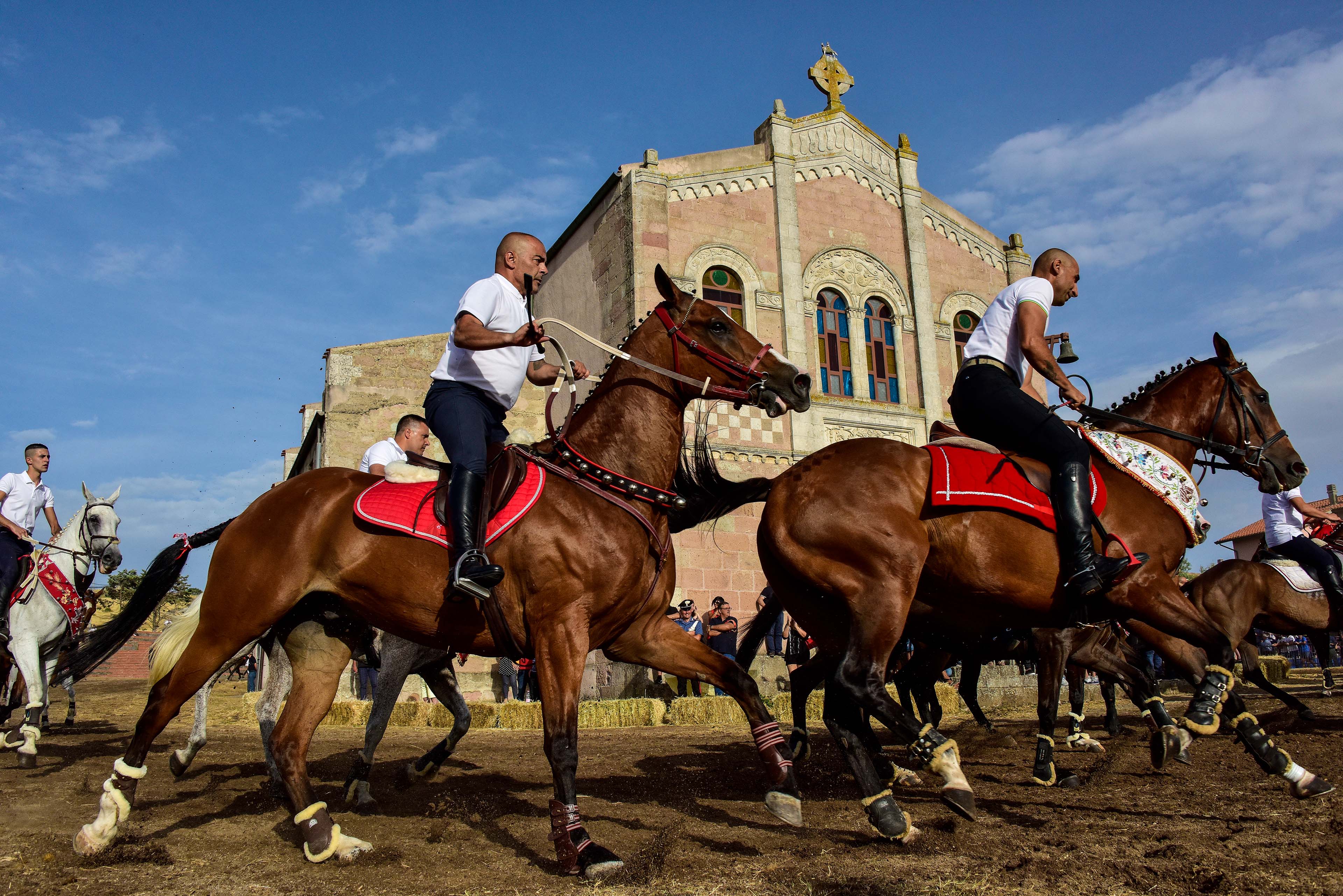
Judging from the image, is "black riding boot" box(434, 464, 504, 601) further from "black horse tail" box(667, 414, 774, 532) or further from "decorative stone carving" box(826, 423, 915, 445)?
"decorative stone carving" box(826, 423, 915, 445)

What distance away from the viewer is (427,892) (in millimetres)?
3707

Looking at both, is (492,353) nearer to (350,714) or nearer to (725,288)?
(350,714)

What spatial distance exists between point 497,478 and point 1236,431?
503 centimetres

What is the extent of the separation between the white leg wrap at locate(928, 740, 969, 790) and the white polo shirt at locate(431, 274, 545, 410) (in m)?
2.96

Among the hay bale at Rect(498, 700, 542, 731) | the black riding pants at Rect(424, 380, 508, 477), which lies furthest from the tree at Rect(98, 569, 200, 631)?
the black riding pants at Rect(424, 380, 508, 477)

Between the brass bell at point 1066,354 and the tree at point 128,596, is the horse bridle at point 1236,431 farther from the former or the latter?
the tree at point 128,596

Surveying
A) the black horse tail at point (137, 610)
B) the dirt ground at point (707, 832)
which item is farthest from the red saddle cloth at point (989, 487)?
the black horse tail at point (137, 610)

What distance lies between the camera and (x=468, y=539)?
4.46m

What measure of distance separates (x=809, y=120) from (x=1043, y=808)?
1990cm

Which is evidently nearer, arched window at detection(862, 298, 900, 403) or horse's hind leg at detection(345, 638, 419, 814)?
horse's hind leg at detection(345, 638, 419, 814)

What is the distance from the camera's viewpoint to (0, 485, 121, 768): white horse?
328 inches

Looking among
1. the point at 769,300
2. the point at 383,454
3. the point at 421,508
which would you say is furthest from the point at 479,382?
the point at 769,300

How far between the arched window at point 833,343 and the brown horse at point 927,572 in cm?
1487

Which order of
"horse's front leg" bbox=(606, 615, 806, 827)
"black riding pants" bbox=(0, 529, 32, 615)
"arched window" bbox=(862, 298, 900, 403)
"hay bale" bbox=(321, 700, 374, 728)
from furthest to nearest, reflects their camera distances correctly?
"arched window" bbox=(862, 298, 900, 403), "hay bale" bbox=(321, 700, 374, 728), "black riding pants" bbox=(0, 529, 32, 615), "horse's front leg" bbox=(606, 615, 806, 827)
